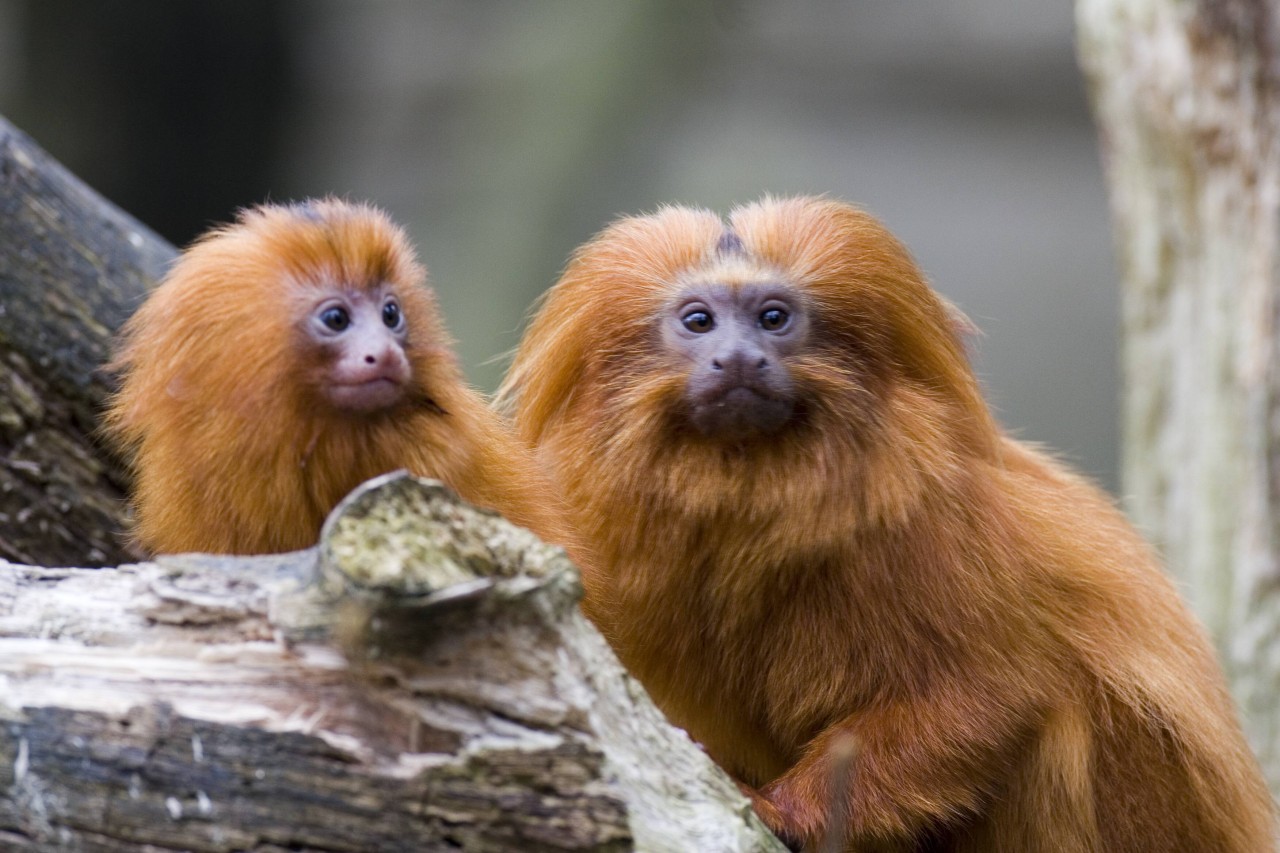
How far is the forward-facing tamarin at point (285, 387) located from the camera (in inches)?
116

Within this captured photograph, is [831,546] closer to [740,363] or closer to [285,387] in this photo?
→ [740,363]

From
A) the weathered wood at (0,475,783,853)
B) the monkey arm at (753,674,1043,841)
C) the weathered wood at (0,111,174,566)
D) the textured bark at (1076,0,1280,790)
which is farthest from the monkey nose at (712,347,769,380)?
the textured bark at (1076,0,1280,790)

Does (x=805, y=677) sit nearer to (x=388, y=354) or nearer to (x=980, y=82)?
(x=388, y=354)

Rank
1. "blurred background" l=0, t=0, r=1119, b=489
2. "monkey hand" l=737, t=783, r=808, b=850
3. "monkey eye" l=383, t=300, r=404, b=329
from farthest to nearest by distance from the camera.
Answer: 1. "blurred background" l=0, t=0, r=1119, b=489
2. "monkey hand" l=737, t=783, r=808, b=850
3. "monkey eye" l=383, t=300, r=404, b=329

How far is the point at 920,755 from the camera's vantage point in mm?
3545

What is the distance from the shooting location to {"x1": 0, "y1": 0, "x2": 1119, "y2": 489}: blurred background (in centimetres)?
1023

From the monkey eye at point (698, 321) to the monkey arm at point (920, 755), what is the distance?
1047 millimetres

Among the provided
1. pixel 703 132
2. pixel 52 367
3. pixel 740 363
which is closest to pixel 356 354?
pixel 740 363

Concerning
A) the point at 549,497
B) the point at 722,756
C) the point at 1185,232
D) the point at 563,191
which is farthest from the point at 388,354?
the point at 563,191

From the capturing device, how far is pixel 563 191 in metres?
10.7

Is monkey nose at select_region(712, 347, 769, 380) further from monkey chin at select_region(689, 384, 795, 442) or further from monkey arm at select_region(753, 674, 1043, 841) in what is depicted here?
monkey arm at select_region(753, 674, 1043, 841)

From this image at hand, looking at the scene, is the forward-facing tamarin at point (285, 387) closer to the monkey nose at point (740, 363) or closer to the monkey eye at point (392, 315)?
the monkey eye at point (392, 315)

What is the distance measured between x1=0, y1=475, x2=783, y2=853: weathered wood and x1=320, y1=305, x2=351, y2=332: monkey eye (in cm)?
62

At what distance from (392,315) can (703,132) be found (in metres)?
7.67
